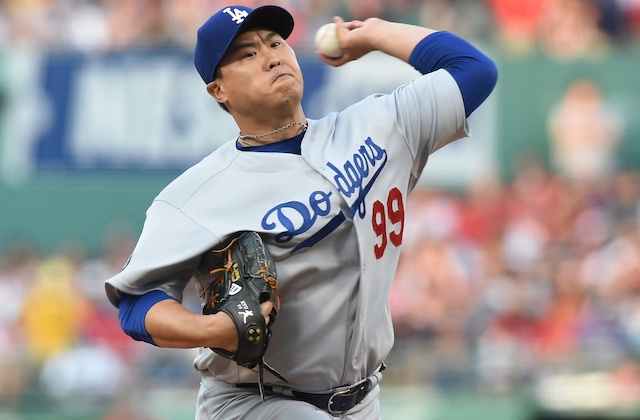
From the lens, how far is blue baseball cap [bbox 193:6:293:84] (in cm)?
337

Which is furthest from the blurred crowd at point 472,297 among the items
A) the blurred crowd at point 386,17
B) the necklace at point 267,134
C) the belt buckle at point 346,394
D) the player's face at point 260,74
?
the player's face at point 260,74

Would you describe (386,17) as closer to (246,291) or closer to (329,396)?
(329,396)

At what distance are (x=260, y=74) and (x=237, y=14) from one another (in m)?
0.18

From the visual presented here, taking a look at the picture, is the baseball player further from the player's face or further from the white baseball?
the white baseball

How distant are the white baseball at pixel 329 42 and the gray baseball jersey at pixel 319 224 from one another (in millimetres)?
256

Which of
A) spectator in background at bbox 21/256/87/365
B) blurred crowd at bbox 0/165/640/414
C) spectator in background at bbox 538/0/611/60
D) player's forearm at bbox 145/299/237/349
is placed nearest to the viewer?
player's forearm at bbox 145/299/237/349

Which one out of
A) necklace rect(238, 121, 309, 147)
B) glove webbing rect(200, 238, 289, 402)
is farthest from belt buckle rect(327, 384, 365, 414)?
necklace rect(238, 121, 309, 147)

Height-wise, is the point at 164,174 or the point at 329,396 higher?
the point at 164,174

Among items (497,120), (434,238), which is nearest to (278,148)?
(434,238)

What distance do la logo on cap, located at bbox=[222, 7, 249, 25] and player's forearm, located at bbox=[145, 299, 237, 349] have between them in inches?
33.4

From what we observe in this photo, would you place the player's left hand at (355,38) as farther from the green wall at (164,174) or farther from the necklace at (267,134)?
the green wall at (164,174)

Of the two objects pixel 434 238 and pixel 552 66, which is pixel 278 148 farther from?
pixel 552 66

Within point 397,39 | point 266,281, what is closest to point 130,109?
point 397,39

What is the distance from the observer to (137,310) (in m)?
3.14
